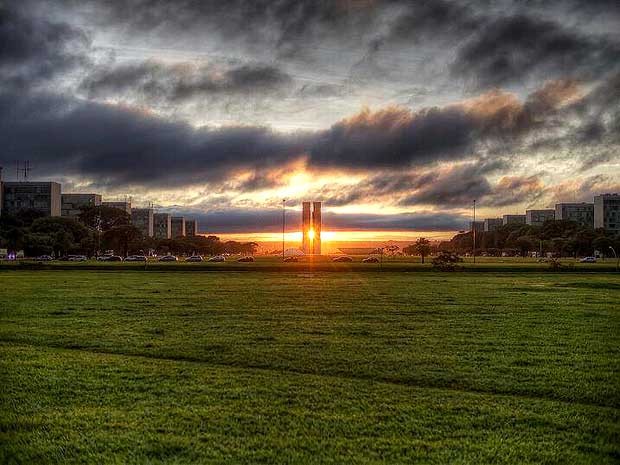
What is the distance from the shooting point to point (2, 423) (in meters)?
8.23

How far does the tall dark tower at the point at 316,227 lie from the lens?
129 m

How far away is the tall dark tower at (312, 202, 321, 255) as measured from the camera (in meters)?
129

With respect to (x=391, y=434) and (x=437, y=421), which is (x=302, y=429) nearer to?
(x=391, y=434)

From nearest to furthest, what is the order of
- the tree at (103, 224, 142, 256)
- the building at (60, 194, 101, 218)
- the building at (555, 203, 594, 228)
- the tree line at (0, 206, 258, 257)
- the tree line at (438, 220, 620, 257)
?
the tree line at (0, 206, 258, 257) → the tree at (103, 224, 142, 256) → the tree line at (438, 220, 620, 257) → the building at (60, 194, 101, 218) → the building at (555, 203, 594, 228)

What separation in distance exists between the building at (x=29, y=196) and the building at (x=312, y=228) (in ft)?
229

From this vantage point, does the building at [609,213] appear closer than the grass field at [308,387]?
No

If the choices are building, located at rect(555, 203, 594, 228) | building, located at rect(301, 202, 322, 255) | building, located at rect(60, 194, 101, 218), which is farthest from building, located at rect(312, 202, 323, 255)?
building, located at rect(555, 203, 594, 228)

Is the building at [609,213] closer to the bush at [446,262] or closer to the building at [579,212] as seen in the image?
the building at [579,212]

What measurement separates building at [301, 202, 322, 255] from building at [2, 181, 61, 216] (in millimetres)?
69839

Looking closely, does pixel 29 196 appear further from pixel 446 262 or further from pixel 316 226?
pixel 446 262

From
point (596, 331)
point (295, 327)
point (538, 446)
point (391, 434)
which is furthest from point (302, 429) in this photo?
point (596, 331)

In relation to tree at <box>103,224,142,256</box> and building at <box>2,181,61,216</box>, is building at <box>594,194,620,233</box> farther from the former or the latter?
building at <box>2,181,61,216</box>

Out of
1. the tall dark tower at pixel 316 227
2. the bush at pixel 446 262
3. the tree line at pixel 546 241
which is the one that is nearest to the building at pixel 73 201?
the tall dark tower at pixel 316 227

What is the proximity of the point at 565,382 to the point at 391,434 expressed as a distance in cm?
483
